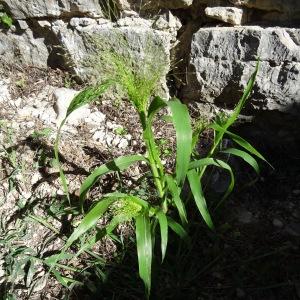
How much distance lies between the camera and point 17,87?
2289mm

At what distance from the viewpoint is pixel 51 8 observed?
83.4 inches

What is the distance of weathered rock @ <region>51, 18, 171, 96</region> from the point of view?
193cm

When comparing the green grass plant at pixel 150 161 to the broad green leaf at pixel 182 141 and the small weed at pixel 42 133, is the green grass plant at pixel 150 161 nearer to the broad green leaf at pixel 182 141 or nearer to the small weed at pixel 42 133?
the broad green leaf at pixel 182 141

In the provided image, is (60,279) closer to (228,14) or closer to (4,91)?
(4,91)

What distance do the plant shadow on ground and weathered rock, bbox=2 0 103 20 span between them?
127 centimetres

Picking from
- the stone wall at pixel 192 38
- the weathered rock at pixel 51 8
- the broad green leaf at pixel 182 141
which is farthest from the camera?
the weathered rock at pixel 51 8

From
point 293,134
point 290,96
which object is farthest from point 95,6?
point 293,134

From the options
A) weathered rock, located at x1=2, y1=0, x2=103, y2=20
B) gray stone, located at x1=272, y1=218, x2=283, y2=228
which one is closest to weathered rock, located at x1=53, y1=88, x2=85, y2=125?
weathered rock, located at x1=2, y1=0, x2=103, y2=20

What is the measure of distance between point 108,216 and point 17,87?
3.72ft

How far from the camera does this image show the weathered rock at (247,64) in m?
1.73

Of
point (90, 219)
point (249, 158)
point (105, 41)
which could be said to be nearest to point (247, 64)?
point (249, 158)

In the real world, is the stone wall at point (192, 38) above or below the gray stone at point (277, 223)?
above

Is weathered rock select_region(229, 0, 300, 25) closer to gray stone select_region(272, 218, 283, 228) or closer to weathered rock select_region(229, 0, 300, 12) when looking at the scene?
weathered rock select_region(229, 0, 300, 12)

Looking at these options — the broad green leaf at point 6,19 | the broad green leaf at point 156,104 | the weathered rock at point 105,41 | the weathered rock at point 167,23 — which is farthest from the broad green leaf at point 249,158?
the broad green leaf at point 6,19
